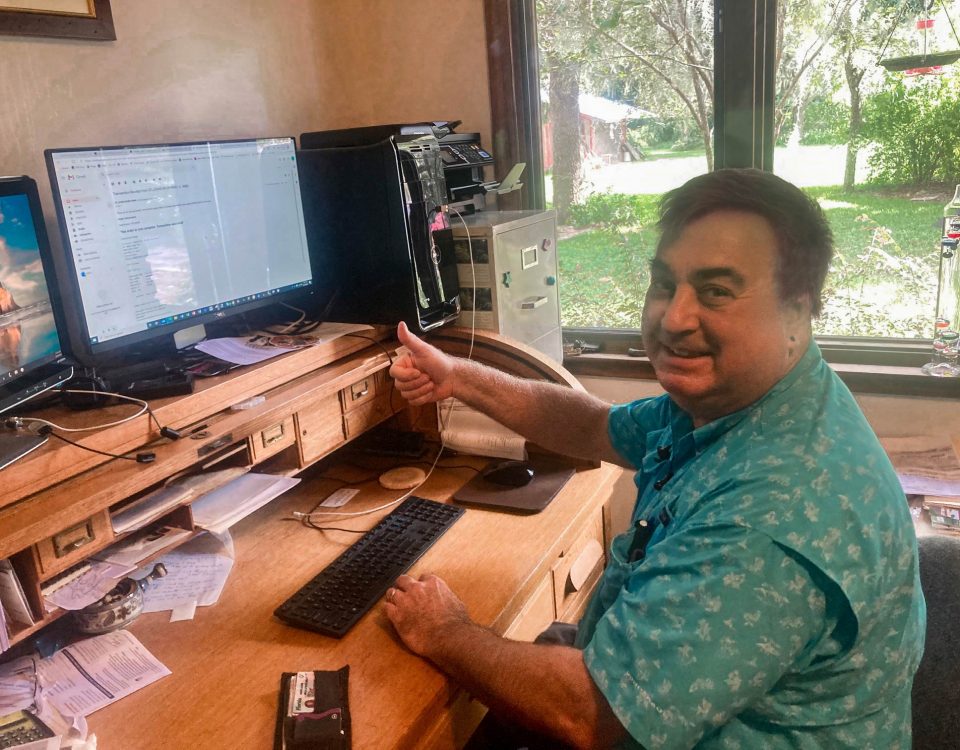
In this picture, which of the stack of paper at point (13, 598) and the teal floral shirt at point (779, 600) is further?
the stack of paper at point (13, 598)

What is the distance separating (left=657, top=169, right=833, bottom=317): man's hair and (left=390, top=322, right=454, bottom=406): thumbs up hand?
2.11 ft

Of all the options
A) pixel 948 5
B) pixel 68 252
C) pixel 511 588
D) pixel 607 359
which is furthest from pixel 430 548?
pixel 948 5

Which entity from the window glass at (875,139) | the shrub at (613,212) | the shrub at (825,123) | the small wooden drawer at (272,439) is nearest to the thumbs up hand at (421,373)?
the small wooden drawer at (272,439)

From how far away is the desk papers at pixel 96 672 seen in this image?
3.52ft

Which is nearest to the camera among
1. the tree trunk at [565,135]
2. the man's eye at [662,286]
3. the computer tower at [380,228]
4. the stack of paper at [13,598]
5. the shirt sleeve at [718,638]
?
the shirt sleeve at [718,638]

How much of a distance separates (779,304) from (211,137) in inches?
56.4

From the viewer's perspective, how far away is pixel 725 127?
204 centimetres

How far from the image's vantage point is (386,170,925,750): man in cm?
87

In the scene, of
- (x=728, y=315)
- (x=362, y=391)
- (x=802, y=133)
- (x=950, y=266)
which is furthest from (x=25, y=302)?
(x=950, y=266)

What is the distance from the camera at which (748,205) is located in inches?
40.7

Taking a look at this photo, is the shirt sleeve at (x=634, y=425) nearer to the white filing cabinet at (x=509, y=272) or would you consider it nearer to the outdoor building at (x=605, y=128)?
the white filing cabinet at (x=509, y=272)

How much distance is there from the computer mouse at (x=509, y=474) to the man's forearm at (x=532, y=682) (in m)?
0.51

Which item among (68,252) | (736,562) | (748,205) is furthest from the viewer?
(68,252)

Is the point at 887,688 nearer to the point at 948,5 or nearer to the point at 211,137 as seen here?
the point at 948,5
